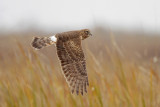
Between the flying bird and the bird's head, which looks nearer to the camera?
the flying bird

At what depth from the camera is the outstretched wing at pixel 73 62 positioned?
381cm

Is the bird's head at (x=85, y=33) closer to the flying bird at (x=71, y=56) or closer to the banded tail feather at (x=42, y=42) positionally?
the flying bird at (x=71, y=56)

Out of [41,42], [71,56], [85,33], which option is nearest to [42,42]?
[41,42]

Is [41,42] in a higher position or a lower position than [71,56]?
higher

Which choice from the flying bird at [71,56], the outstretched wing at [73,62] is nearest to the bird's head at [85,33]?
the flying bird at [71,56]

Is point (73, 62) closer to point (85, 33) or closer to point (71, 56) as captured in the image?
point (71, 56)

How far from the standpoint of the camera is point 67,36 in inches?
152

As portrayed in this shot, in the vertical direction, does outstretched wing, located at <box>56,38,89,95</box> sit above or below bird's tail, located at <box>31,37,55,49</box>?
below

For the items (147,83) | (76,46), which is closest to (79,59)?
(76,46)

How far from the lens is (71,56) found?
12.8ft

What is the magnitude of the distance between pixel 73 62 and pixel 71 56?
8 cm

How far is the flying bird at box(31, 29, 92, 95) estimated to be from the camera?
12.5 feet

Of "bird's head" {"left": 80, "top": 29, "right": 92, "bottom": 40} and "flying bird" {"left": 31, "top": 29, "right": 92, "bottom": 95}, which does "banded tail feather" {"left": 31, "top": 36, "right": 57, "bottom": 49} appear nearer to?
"flying bird" {"left": 31, "top": 29, "right": 92, "bottom": 95}

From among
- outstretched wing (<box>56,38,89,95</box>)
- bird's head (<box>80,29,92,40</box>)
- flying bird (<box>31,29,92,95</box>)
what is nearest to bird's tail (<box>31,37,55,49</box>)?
flying bird (<box>31,29,92,95</box>)
